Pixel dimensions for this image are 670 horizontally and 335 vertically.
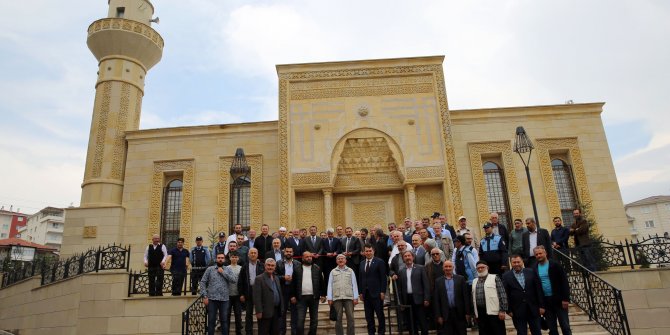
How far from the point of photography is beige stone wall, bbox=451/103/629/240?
1266 centimetres

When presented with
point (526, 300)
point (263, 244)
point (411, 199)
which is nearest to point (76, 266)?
point (263, 244)

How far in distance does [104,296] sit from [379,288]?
5433 mm

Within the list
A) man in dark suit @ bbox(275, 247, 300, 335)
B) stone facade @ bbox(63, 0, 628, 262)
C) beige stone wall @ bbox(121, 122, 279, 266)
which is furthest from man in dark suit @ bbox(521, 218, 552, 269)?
beige stone wall @ bbox(121, 122, 279, 266)

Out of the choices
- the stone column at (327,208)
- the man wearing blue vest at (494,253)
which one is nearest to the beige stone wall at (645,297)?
the man wearing blue vest at (494,253)

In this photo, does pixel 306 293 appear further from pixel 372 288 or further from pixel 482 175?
pixel 482 175

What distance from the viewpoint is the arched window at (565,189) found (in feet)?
42.1

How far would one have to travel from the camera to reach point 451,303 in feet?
18.9

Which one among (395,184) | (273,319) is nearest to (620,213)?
(395,184)

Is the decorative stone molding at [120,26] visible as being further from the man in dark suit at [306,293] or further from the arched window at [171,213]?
the man in dark suit at [306,293]

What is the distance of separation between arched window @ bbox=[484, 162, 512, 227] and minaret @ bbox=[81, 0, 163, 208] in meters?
11.0

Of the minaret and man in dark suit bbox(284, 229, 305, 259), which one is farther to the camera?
the minaret

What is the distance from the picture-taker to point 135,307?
830 centimetres

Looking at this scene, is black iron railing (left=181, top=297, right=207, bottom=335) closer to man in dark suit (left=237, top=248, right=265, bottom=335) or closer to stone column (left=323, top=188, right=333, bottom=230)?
man in dark suit (left=237, top=248, right=265, bottom=335)

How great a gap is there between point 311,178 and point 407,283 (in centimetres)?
643
